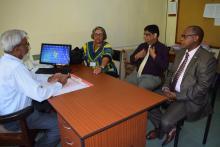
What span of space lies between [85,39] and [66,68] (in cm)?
94

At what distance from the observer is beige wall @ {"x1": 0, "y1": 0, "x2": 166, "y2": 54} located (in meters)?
2.64

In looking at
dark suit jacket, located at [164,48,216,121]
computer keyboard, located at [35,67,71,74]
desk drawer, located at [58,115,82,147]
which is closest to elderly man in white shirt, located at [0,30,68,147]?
desk drawer, located at [58,115,82,147]

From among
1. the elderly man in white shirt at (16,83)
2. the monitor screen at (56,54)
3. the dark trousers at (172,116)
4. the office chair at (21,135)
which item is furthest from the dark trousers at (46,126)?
the dark trousers at (172,116)

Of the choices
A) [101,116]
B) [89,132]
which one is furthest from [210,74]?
[89,132]

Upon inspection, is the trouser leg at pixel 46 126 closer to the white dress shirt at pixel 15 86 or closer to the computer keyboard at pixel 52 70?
the white dress shirt at pixel 15 86

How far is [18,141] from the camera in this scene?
5.03 ft

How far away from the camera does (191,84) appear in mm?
1923

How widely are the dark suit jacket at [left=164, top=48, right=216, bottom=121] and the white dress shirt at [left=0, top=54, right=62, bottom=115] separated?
133 cm

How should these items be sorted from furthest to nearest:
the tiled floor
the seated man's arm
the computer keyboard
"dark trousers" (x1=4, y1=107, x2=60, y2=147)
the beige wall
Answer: the beige wall → the computer keyboard → the tiled floor → the seated man's arm → "dark trousers" (x1=4, y1=107, x2=60, y2=147)

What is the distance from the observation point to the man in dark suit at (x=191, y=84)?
1842 millimetres

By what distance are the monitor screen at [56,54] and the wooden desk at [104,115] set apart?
0.73m

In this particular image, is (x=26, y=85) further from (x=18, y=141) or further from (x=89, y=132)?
(x=89, y=132)

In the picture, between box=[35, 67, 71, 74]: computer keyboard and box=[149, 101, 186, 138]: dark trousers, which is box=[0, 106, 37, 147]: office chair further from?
box=[149, 101, 186, 138]: dark trousers

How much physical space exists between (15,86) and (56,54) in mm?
960
